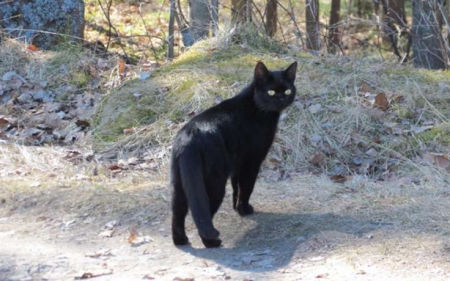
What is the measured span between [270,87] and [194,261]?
1.68 metres

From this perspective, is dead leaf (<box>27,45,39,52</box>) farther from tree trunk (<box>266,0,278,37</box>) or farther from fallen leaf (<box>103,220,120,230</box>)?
fallen leaf (<box>103,220,120,230</box>)

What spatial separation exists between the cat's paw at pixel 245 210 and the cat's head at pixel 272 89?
0.80 m

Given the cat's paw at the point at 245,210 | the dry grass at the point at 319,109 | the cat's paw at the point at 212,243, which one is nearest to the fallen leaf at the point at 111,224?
the cat's paw at the point at 212,243

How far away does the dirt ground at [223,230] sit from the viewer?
15.5ft

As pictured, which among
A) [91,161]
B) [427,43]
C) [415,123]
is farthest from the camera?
[427,43]

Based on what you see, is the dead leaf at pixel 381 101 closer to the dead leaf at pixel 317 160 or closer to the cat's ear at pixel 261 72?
the dead leaf at pixel 317 160

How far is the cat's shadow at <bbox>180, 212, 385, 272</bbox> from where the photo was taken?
4.93 m

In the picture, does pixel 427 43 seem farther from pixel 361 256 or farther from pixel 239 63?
pixel 361 256

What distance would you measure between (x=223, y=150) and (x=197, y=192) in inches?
18.7

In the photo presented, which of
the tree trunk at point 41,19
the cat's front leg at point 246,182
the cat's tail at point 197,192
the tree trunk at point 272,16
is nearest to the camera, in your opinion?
the cat's tail at point 197,192

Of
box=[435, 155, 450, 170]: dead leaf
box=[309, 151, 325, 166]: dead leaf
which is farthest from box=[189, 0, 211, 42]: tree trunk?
box=[435, 155, 450, 170]: dead leaf

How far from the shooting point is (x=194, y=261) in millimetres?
4883

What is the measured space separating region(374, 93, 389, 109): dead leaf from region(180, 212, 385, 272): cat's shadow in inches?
97.7

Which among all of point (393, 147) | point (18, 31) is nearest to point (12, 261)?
point (393, 147)
